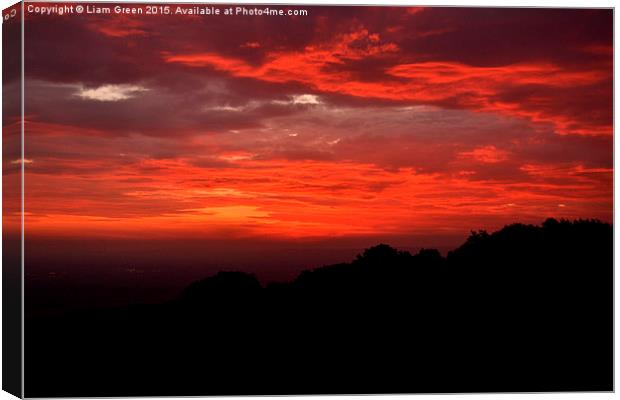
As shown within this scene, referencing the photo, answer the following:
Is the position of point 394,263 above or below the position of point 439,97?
below

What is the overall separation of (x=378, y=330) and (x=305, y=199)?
1330mm

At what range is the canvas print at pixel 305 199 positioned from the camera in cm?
871

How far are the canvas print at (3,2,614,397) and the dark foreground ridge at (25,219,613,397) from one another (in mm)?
Answer: 19

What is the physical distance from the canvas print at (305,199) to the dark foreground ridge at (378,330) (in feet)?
0.06

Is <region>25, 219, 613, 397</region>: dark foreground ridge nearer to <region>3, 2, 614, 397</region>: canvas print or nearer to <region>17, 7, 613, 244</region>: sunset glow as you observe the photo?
<region>3, 2, 614, 397</region>: canvas print

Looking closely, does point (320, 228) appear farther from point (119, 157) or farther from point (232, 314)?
point (119, 157)

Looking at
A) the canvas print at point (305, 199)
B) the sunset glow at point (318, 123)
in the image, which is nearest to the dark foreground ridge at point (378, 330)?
the canvas print at point (305, 199)

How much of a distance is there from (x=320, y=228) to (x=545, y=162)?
2100mm

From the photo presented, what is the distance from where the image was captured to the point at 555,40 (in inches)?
362

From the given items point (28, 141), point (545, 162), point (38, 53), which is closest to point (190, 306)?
point (28, 141)

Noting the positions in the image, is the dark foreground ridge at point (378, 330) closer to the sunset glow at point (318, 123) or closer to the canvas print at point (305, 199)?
the canvas print at point (305, 199)

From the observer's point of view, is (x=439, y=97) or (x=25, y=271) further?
(x=439, y=97)

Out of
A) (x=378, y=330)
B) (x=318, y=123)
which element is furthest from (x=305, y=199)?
(x=378, y=330)

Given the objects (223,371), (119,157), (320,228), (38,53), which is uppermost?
(38,53)
